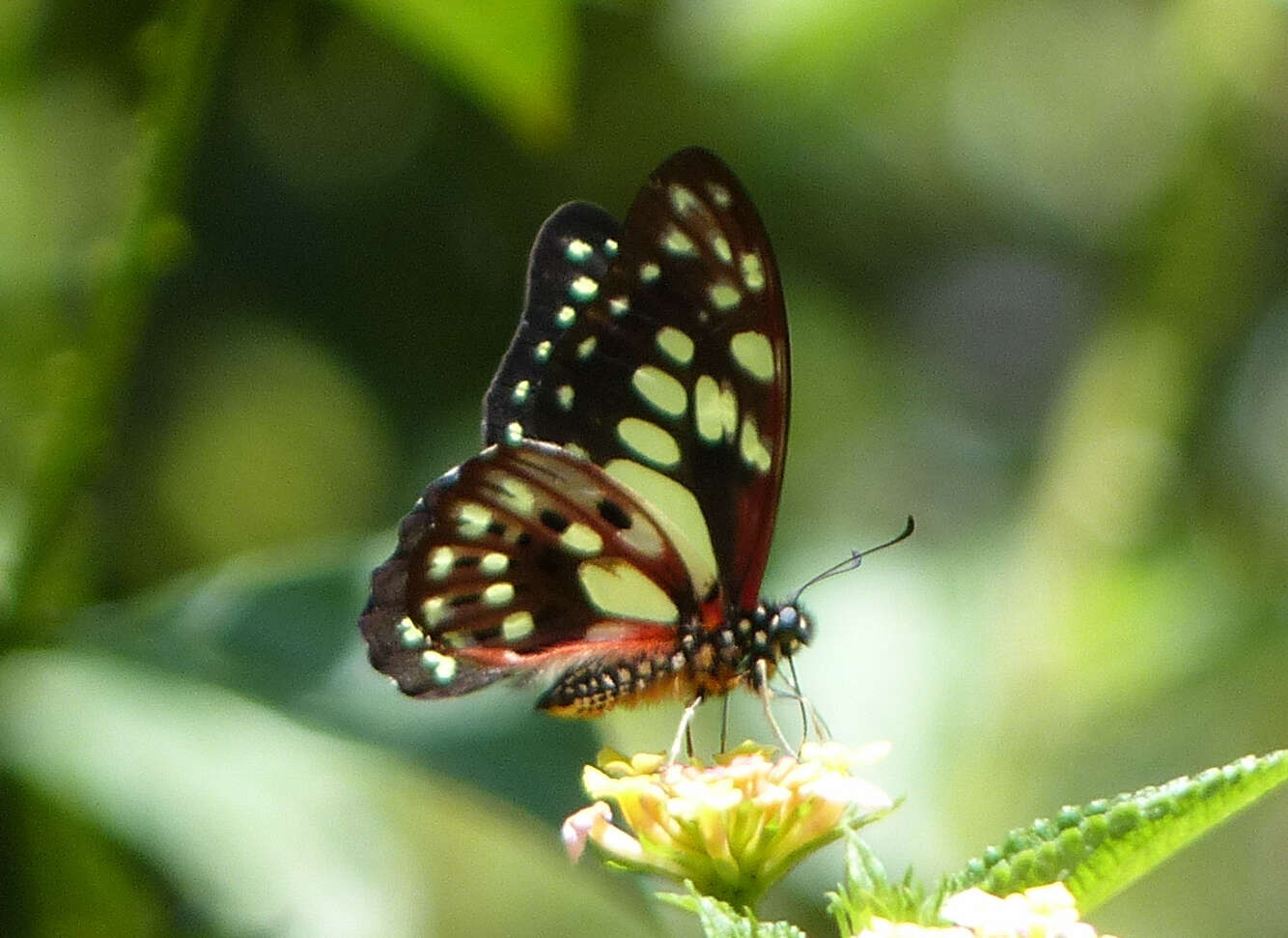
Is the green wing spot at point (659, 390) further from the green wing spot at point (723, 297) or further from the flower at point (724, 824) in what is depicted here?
the flower at point (724, 824)

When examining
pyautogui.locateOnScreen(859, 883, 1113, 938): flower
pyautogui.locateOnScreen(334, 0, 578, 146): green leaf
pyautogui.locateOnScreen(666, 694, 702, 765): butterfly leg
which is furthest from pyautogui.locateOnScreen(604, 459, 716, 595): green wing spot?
pyautogui.locateOnScreen(859, 883, 1113, 938): flower

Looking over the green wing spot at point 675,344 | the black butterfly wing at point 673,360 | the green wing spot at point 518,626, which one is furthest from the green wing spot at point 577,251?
the green wing spot at point 518,626

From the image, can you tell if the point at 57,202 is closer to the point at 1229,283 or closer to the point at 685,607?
the point at 685,607

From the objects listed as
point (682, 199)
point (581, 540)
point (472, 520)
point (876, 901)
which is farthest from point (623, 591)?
point (876, 901)

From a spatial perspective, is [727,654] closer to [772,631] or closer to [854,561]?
[772,631]

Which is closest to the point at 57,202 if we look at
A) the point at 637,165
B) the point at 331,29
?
the point at 637,165

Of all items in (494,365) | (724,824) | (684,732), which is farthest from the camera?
(494,365)
